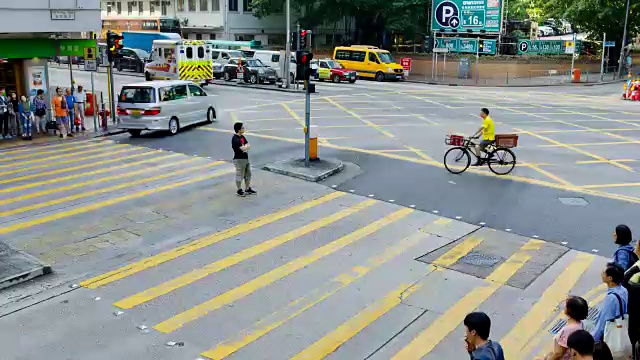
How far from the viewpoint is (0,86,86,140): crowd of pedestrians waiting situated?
2159 cm

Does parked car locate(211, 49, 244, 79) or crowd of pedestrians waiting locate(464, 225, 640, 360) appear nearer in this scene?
crowd of pedestrians waiting locate(464, 225, 640, 360)

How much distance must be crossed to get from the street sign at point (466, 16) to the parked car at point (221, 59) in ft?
60.1

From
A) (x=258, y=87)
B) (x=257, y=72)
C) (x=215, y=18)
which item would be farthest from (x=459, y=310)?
(x=215, y=18)

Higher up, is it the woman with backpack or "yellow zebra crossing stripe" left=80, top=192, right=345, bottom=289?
the woman with backpack

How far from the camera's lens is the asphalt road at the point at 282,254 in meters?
8.08

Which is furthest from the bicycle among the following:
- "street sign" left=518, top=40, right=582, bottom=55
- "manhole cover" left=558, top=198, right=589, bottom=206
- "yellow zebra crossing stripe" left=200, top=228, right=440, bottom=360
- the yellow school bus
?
"street sign" left=518, top=40, right=582, bottom=55

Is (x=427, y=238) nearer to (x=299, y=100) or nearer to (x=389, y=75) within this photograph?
(x=299, y=100)

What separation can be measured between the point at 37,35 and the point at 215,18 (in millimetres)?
43415

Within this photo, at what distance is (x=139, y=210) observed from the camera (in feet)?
44.7

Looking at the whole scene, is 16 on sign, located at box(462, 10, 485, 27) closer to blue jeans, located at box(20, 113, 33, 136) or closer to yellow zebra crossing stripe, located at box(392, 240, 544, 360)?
blue jeans, located at box(20, 113, 33, 136)

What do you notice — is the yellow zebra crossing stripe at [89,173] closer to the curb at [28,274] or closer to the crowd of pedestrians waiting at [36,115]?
the curb at [28,274]

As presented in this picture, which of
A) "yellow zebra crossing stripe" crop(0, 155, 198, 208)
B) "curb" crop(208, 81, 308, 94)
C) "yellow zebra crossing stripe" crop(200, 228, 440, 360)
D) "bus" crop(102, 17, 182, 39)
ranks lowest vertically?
"yellow zebra crossing stripe" crop(200, 228, 440, 360)

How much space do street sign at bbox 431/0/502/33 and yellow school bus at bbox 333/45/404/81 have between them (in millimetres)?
8106

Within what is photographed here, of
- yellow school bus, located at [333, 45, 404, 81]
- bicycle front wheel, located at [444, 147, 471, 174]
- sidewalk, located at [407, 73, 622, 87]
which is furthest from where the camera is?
sidewalk, located at [407, 73, 622, 87]
